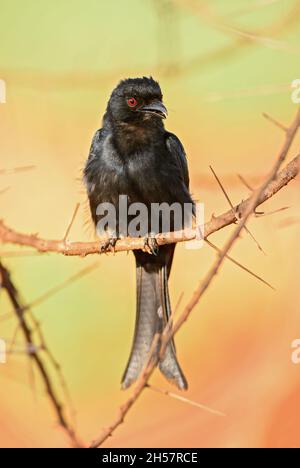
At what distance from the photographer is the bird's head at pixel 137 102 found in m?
3.64

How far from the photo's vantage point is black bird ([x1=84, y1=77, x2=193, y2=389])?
3.65m

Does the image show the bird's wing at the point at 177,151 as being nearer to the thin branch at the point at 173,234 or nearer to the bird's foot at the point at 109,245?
the bird's foot at the point at 109,245

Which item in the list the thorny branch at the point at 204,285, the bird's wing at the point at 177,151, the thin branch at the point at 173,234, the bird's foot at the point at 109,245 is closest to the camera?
the thorny branch at the point at 204,285

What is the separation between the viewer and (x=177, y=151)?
383cm

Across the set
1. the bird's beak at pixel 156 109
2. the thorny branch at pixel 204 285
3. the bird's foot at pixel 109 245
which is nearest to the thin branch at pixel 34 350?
the thorny branch at pixel 204 285

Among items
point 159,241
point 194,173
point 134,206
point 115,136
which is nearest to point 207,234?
point 159,241

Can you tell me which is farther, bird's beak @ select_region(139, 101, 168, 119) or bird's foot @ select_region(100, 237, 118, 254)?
bird's beak @ select_region(139, 101, 168, 119)

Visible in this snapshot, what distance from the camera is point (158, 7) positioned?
2775 millimetres

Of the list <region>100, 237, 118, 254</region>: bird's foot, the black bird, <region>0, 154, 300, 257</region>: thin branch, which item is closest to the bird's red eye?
the black bird

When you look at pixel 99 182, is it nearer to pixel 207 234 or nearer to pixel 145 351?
pixel 145 351

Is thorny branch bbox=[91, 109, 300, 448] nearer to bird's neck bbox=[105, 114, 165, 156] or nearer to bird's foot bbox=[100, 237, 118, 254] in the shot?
bird's foot bbox=[100, 237, 118, 254]

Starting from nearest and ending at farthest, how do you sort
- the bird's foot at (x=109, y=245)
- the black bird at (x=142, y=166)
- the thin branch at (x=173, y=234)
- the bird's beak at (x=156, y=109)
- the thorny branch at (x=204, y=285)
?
1. the thorny branch at (x=204, y=285)
2. the thin branch at (x=173, y=234)
3. the bird's foot at (x=109, y=245)
4. the bird's beak at (x=156, y=109)
5. the black bird at (x=142, y=166)

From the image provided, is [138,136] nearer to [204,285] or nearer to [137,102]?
[137,102]

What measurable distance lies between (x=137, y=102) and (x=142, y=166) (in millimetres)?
381
